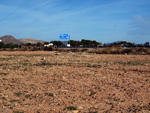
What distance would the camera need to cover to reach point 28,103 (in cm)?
474

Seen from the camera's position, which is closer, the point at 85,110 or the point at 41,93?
the point at 85,110

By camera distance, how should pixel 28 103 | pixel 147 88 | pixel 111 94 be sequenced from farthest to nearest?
pixel 147 88, pixel 111 94, pixel 28 103

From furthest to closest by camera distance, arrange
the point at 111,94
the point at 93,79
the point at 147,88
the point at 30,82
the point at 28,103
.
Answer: the point at 93,79 < the point at 30,82 < the point at 147,88 < the point at 111,94 < the point at 28,103

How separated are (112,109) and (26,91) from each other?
91.1 inches

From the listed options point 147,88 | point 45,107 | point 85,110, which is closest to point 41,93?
point 45,107

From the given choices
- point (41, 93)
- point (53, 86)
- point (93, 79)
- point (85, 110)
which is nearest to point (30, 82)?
point (53, 86)

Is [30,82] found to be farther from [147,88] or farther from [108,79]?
[147,88]

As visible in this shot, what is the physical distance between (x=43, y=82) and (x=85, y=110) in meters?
2.66

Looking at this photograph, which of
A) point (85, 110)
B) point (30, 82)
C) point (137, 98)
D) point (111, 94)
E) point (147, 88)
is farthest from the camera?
point (30, 82)

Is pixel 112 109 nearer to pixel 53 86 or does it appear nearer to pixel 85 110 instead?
pixel 85 110

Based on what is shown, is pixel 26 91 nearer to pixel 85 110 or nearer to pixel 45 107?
pixel 45 107

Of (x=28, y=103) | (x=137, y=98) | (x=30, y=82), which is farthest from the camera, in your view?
(x=30, y=82)

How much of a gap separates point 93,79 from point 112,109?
2800mm

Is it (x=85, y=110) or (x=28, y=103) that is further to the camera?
(x=28, y=103)
